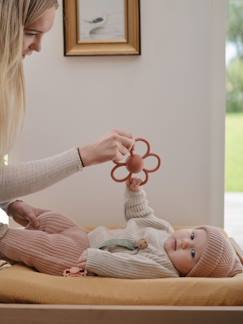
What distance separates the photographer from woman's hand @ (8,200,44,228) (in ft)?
6.01

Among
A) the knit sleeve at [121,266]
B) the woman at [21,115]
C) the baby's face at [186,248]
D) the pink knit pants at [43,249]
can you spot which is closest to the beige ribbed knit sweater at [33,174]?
the woman at [21,115]

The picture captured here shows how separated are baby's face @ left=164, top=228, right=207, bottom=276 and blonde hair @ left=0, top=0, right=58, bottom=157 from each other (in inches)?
19.9

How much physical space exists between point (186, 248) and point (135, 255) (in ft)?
0.46

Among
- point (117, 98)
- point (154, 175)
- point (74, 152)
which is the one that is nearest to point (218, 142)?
point (154, 175)

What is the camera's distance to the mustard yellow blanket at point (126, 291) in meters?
1.40

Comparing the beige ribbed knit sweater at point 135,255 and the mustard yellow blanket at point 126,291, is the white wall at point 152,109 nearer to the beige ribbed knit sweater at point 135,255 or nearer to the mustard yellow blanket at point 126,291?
the beige ribbed knit sweater at point 135,255

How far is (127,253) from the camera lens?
1600 millimetres

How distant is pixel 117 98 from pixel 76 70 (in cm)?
17

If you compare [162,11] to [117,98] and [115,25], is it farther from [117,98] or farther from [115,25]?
[117,98]

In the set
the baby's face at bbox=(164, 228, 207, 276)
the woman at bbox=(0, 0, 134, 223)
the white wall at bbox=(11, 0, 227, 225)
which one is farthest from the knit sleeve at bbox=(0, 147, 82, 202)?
the white wall at bbox=(11, 0, 227, 225)

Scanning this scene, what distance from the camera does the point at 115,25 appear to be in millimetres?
2094

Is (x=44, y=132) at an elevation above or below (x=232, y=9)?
below

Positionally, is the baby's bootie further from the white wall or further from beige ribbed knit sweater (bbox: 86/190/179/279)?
the white wall

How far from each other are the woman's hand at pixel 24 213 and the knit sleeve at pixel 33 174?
23 cm
